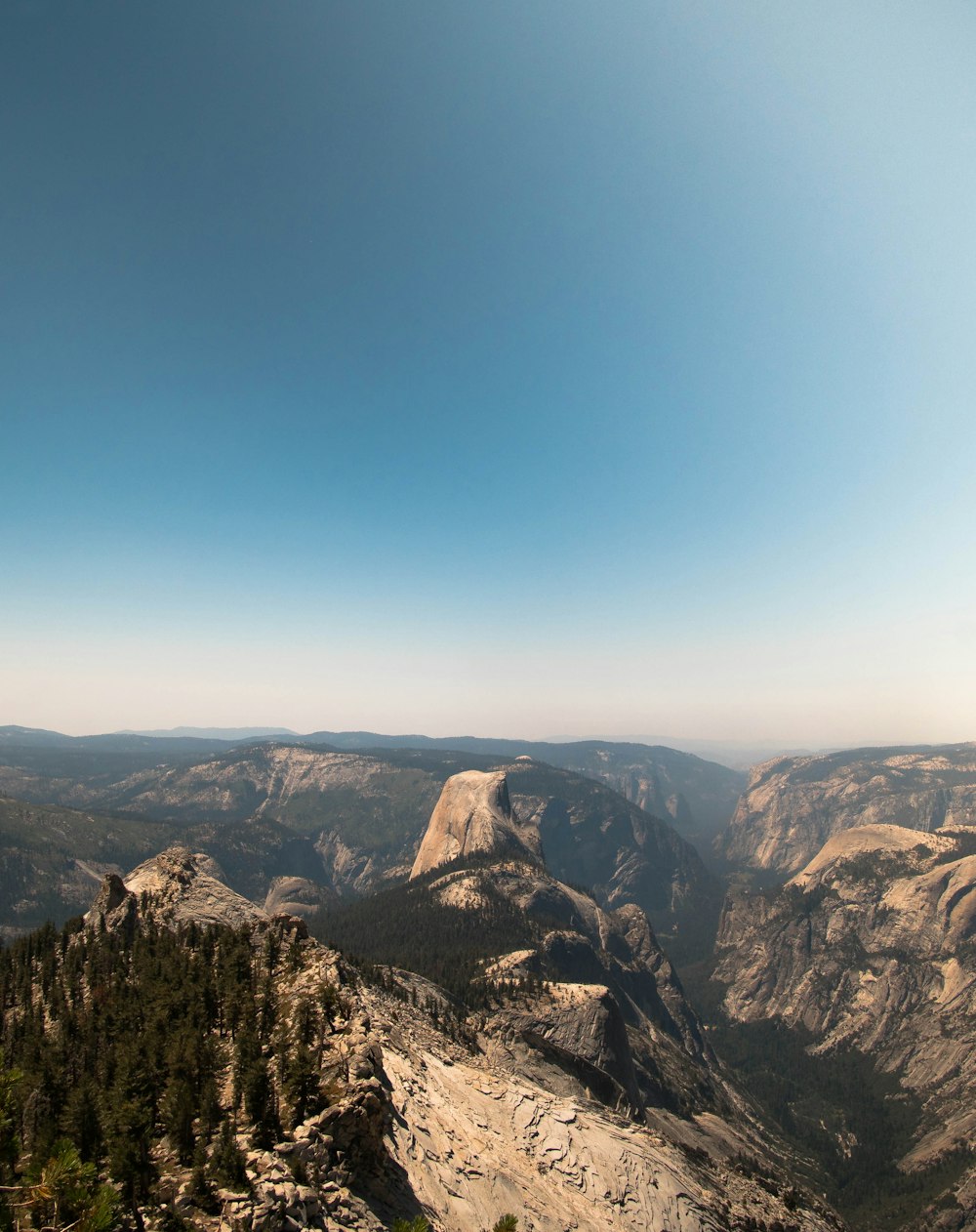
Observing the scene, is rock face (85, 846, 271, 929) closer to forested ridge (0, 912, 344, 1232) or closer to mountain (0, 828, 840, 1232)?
mountain (0, 828, 840, 1232)

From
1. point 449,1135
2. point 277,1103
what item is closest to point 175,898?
point 449,1135

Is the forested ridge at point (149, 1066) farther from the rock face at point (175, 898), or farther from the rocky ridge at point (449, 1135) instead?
the rock face at point (175, 898)

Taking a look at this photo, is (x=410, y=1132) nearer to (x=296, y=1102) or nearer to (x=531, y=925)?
(x=296, y=1102)

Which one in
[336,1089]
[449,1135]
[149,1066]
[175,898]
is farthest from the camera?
[175,898]

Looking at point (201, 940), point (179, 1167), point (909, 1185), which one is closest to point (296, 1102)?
point (179, 1167)

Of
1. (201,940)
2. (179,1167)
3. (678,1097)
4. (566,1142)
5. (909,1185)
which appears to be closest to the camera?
(179,1167)

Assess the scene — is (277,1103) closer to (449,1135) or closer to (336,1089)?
(336,1089)

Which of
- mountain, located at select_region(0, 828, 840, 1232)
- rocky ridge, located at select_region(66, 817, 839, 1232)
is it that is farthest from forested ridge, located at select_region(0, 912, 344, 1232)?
rocky ridge, located at select_region(66, 817, 839, 1232)

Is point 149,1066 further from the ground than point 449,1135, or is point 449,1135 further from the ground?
point 149,1066

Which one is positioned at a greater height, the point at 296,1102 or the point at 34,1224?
the point at 34,1224
